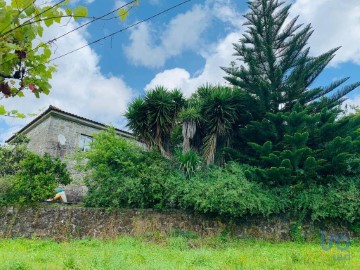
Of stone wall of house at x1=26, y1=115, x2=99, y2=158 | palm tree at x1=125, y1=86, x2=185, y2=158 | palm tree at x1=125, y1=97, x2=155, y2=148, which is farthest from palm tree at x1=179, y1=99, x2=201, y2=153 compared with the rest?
stone wall of house at x1=26, y1=115, x2=99, y2=158

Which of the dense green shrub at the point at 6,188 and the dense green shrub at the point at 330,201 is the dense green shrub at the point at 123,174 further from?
the dense green shrub at the point at 330,201

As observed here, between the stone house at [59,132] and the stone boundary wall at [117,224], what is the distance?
534 cm

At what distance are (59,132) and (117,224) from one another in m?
7.30

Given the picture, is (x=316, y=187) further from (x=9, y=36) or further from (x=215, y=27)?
(x=9, y=36)

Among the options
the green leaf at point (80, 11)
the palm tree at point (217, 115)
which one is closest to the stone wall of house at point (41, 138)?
the palm tree at point (217, 115)

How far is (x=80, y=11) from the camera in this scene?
65.1 inches

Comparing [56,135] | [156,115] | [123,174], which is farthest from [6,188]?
[156,115]

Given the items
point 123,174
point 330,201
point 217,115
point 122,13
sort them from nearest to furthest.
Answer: point 122,13 → point 330,201 → point 123,174 → point 217,115

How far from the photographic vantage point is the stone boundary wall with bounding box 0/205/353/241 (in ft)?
31.3

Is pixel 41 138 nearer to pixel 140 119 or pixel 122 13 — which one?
pixel 140 119

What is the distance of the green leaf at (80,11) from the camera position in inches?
64.7

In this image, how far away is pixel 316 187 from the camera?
33.6 ft

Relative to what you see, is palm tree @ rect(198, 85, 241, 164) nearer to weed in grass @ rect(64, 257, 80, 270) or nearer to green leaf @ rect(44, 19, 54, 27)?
weed in grass @ rect(64, 257, 80, 270)

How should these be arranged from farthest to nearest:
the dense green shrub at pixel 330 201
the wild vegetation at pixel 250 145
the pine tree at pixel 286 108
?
1. the pine tree at pixel 286 108
2. the wild vegetation at pixel 250 145
3. the dense green shrub at pixel 330 201
